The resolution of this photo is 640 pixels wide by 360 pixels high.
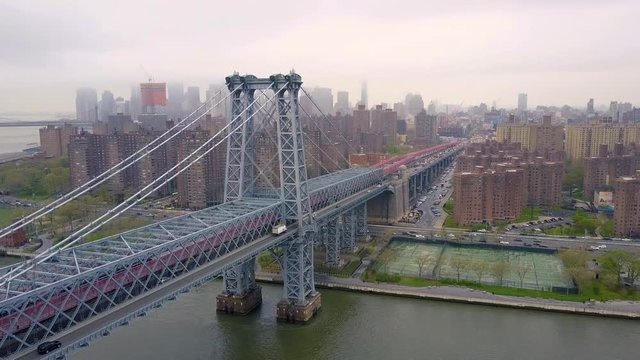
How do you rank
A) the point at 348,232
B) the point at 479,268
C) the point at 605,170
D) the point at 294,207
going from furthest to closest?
the point at 605,170, the point at 348,232, the point at 479,268, the point at 294,207

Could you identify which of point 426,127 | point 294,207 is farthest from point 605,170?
point 426,127

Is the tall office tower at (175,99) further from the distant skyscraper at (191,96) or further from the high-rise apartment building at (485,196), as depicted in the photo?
the high-rise apartment building at (485,196)

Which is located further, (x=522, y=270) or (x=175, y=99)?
(x=175, y=99)

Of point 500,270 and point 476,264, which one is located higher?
point 500,270

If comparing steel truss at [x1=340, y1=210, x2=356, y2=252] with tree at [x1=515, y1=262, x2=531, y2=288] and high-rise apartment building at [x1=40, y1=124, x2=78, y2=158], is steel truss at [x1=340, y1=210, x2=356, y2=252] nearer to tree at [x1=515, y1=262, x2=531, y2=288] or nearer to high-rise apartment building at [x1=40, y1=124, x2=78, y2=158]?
tree at [x1=515, y1=262, x2=531, y2=288]

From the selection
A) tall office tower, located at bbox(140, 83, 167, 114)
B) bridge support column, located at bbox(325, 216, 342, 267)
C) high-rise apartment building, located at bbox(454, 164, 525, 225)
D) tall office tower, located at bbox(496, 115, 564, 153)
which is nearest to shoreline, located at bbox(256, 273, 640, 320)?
bridge support column, located at bbox(325, 216, 342, 267)

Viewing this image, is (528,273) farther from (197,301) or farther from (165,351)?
(165,351)

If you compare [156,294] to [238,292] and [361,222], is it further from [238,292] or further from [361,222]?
[361,222]
